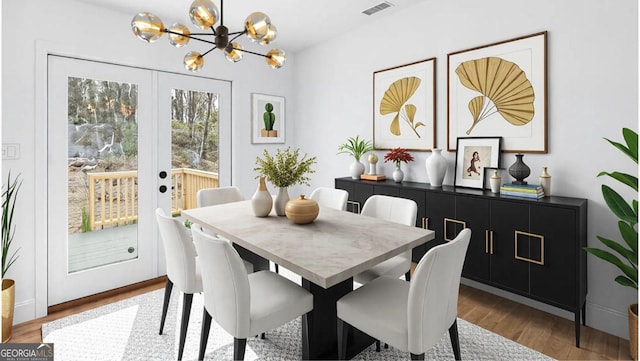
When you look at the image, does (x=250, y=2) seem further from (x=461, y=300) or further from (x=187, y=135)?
(x=461, y=300)

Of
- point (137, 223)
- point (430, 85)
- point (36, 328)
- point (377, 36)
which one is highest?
point (377, 36)

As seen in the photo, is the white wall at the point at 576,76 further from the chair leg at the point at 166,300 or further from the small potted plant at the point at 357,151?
the chair leg at the point at 166,300

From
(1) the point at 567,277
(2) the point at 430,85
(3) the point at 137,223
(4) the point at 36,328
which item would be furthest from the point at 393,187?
(4) the point at 36,328

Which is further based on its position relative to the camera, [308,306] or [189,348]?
[189,348]

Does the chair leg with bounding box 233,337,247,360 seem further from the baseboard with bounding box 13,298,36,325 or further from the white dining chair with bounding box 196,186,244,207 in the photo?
the baseboard with bounding box 13,298,36,325

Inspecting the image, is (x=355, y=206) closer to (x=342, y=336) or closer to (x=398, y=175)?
(x=398, y=175)

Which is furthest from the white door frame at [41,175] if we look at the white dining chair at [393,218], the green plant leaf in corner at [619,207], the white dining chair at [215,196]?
the green plant leaf in corner at [619,207]

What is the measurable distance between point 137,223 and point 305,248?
238 cm

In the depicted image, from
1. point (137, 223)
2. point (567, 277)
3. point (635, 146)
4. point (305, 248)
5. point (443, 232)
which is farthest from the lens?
point (137, 223)

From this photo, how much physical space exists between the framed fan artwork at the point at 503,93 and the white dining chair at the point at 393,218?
921mm

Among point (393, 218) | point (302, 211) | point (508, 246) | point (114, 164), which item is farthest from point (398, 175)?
point (114, 164)

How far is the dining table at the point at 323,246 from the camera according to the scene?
4.87 ft

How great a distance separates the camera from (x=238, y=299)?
60.2 inches

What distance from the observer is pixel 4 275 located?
2629mm
